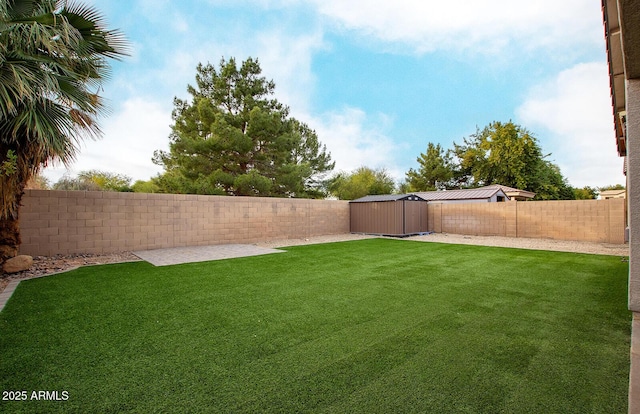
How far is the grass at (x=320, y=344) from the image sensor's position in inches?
63.5

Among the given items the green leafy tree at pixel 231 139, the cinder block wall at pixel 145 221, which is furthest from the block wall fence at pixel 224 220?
the green leafy tree at pixel 231 139

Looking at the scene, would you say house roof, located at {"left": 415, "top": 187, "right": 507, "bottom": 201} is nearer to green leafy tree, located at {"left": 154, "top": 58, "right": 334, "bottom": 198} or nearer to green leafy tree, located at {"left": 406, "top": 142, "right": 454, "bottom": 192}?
green leafy tree, located at {"left": 154, "top": 58, "right": 334, "bottom": 198}

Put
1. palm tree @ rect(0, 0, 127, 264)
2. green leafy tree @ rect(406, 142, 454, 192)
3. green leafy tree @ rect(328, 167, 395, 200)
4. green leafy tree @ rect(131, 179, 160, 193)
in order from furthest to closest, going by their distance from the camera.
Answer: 1. green leafy tree @ rect(406, 142, 454, 192)
2. green leafy tree @ rect(328, 167, 395, 200)
3. green leafy tree @ rect(131, 179, 160, 193)
4. palm tree @ rect(0, 0, 127, 264)

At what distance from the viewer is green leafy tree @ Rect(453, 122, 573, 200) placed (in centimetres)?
2172

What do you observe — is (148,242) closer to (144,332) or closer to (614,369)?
(144,332)

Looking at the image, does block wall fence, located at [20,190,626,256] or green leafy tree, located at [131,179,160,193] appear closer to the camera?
block wall fence, located at [20,190,626,256]

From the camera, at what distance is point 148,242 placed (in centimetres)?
783

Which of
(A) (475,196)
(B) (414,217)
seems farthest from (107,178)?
(A) (475,196)

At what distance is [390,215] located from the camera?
11789mm

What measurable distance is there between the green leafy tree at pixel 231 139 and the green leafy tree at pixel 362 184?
6.02 m

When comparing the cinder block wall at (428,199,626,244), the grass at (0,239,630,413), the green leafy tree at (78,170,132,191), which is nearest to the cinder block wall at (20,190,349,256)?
the grass at (0,239,630,413)

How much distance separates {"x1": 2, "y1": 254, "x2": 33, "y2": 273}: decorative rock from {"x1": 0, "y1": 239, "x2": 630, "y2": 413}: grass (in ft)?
3.14

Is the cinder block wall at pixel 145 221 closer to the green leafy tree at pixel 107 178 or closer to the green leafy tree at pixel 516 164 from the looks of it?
the green leafy tree at pixel 107 178

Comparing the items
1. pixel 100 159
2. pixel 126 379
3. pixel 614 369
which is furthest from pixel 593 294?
pixel 100 159
